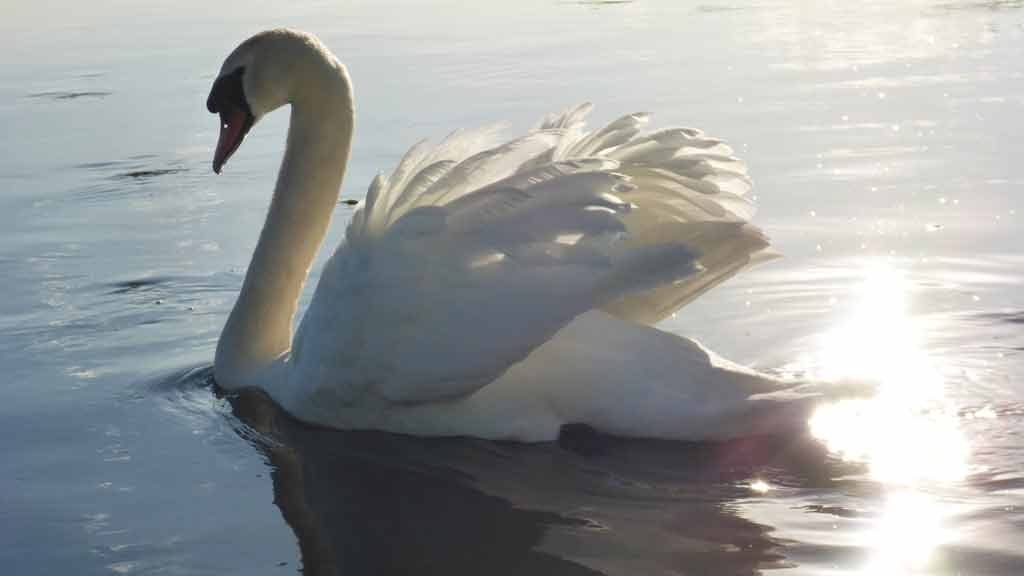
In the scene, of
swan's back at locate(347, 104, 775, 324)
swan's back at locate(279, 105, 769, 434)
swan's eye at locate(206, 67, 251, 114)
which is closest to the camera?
swan's back at locate(279, 105, 769, 434)

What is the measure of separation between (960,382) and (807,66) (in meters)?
7.57

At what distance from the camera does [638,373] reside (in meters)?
5.07

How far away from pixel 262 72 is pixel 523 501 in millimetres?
2299

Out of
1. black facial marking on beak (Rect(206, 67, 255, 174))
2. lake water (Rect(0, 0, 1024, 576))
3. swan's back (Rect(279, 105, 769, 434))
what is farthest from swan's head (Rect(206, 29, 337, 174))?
lake water (Rect(0, 0, 1024, 576))

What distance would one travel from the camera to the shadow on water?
4363mm

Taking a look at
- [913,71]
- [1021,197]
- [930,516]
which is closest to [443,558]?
[930,516]

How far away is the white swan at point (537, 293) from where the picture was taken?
16.4 ft

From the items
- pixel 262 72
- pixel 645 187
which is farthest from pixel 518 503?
pixel 262 72

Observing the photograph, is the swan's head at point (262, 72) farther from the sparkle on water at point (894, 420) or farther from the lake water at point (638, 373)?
the sparkle on water at point (894, 420)

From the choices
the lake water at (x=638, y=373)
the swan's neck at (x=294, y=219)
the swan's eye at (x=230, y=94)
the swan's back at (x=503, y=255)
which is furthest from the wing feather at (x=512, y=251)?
the swan's eye at (x=230, y=94)

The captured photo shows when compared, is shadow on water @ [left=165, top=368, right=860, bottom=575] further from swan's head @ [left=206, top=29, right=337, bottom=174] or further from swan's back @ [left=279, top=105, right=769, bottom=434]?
swan's head @ [left=206, top=29, right=337, bottom=174]

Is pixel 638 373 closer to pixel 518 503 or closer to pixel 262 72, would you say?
pixel 518 503

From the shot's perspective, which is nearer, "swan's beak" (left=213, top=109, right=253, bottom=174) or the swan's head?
the swan's head

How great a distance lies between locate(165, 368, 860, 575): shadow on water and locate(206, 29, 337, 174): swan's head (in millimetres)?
1399
